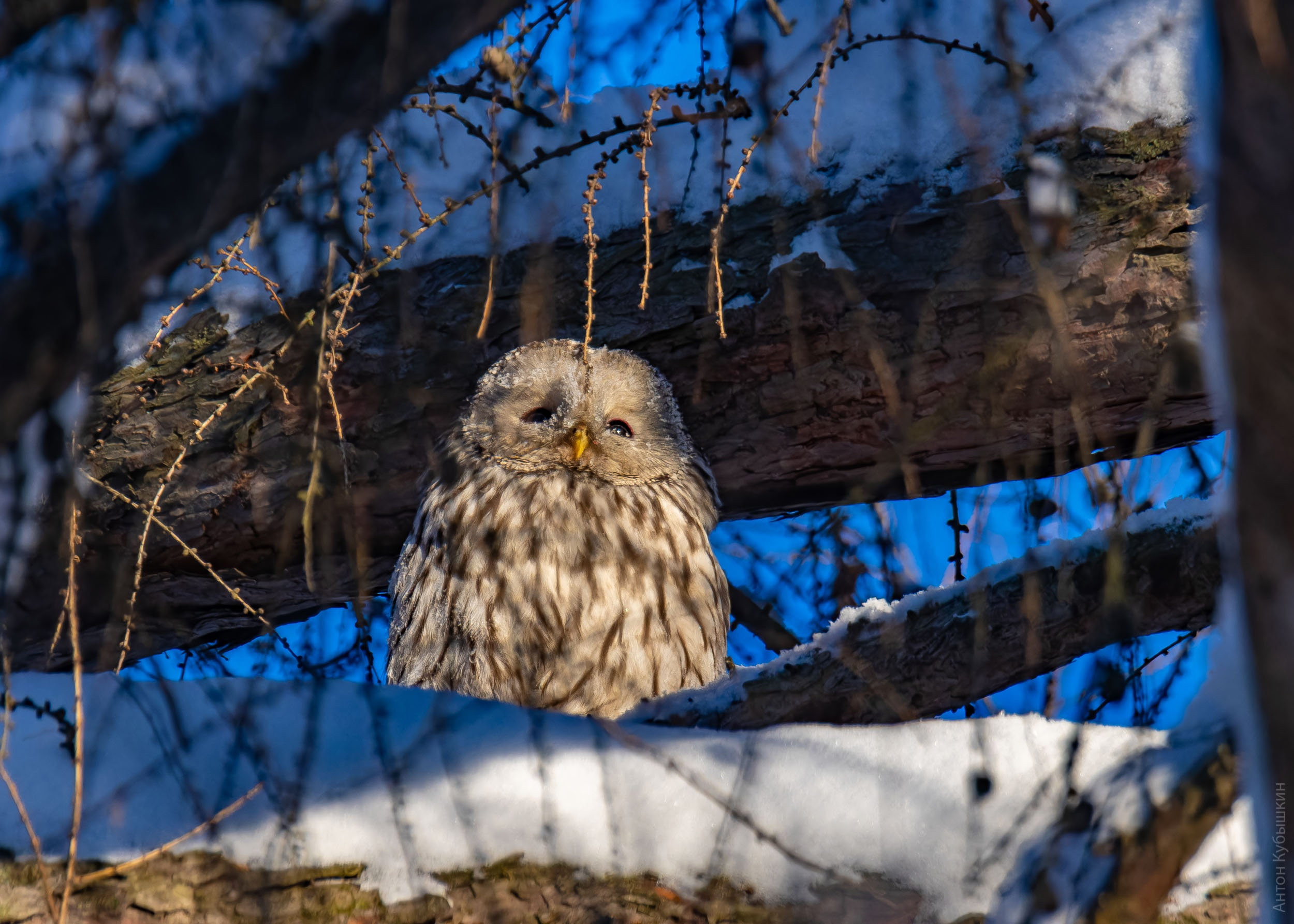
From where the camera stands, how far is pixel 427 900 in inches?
58.1

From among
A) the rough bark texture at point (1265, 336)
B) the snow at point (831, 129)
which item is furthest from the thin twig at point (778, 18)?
the snow at point (831, 129)

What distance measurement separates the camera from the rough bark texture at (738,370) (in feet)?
8.25

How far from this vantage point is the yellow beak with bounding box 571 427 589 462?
290 cm

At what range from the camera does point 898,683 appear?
6.52 ft

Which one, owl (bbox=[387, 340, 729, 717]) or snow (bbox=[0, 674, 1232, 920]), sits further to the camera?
owl (bbox=[387, 340, 729, 717])

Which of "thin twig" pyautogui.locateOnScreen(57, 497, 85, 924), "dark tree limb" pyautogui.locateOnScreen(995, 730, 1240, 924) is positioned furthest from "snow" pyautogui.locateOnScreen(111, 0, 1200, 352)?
"dark tree limb" pyautogui.locateOnScreen(995, 730, 1240, 924)

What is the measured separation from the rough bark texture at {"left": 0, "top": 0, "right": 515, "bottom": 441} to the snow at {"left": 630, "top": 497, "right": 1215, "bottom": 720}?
1.31 meters

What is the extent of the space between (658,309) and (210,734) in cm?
171

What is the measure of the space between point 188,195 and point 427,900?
1.02 m

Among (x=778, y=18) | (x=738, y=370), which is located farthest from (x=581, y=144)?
(x=738, y=370)

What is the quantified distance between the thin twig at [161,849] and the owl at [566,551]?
3.72 ft

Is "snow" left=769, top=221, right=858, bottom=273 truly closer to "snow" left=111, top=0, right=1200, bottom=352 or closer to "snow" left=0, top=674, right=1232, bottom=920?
"snow" left=111, top=0, right=1200, bottom=352

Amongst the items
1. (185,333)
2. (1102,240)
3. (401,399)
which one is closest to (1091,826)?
(1102,240)

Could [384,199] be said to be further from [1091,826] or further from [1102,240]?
[1091,826]
